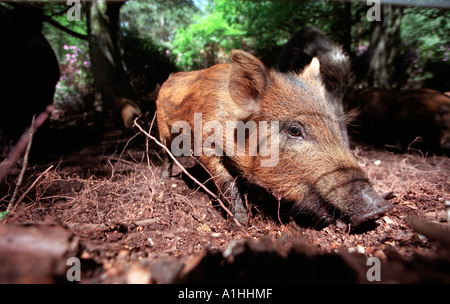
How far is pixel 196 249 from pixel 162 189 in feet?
3.87

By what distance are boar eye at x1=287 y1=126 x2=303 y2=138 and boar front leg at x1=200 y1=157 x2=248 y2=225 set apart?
0.77 metres

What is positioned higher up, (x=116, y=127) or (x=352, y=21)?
(x=352, y=21)

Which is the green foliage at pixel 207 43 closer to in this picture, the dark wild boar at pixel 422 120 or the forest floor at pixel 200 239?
the dark wild boar at pixel 422 120

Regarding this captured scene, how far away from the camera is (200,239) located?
2027 millimetres

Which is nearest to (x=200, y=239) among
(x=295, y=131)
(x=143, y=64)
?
(x=295, y=131)

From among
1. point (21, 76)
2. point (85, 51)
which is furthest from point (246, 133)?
point (85, 51)

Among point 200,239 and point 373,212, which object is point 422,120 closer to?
point 373,212

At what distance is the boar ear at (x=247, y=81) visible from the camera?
2.48 metres

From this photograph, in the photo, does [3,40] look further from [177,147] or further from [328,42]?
[328,42]

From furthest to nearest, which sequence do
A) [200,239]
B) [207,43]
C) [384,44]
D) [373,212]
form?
1. [207,43]
2. [384,44]
3. [200,239]
4. [373,212]

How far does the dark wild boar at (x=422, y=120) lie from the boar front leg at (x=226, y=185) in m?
3.98

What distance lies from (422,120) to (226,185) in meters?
5.01

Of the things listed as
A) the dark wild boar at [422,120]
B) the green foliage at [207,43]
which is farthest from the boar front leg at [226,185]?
the green foliage at [207,43]
